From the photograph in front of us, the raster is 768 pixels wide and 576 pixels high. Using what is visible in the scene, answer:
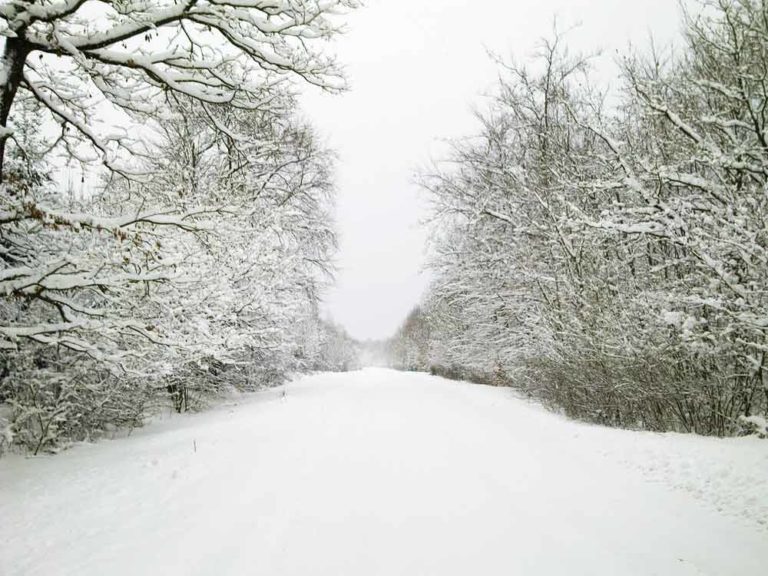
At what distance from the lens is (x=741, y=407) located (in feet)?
19.4

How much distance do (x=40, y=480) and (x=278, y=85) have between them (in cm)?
621

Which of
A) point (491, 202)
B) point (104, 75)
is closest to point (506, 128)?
point (491, 202)

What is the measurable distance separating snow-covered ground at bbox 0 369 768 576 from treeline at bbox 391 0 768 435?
4.27ft

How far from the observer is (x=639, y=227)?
6008 mm

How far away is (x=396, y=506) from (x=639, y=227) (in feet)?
16.9

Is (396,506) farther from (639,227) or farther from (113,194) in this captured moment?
(113,194)

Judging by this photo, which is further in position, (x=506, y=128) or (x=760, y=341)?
(x=506, y=128)

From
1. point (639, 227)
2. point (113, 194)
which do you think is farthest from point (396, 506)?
point (113, 194)

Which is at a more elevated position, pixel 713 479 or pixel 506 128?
pixel 506 128

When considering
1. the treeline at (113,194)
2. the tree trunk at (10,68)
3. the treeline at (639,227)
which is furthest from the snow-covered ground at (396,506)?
the tree trunk at (10,68)

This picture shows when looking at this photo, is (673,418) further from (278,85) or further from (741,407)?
(278,85)

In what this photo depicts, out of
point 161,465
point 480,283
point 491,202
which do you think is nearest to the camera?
point 161,465

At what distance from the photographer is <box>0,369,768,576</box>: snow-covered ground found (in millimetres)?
3037

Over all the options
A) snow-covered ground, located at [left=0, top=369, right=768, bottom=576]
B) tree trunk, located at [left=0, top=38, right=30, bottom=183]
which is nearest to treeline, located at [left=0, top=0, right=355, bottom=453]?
tree trunk, located at [left=0, top=38, right=30, bottom=183]
